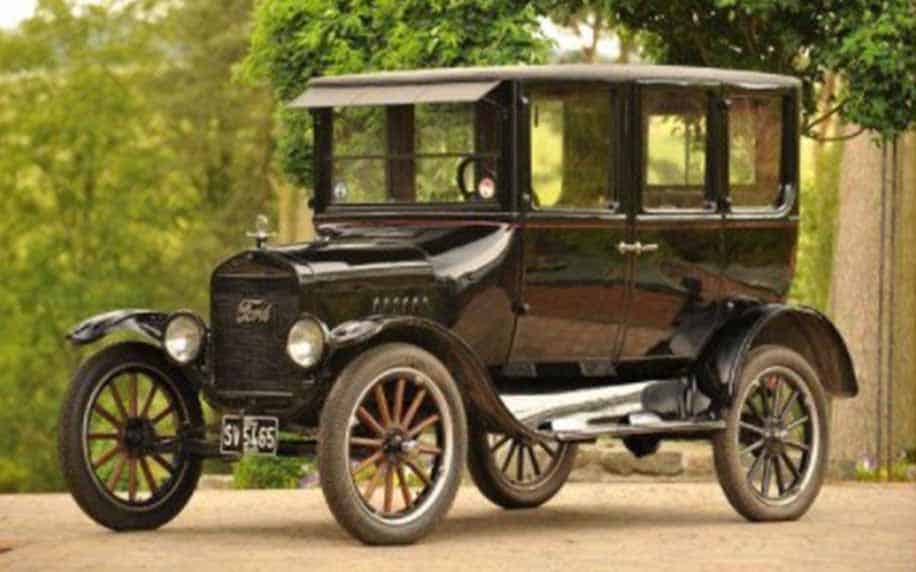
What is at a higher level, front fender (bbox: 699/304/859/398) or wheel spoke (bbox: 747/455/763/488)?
front fender (bbox: 699/304/859/398)

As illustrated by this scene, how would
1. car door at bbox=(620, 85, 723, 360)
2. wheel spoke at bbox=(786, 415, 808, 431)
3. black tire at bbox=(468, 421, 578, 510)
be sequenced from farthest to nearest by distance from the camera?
1. black tire at bbox=(468, 421, 578, 510)
2. wheel spoke at bbox=(786, 415, 808, 431)
3. car door at bbox=(620, 85, 723, 360)

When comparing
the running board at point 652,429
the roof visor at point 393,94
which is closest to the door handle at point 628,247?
the running board at point 652,429

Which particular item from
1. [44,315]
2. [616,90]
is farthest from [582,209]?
[44,315]

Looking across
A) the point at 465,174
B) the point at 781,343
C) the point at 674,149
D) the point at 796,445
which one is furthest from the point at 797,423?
the point at 465,174

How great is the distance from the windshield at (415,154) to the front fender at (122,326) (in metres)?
1.42

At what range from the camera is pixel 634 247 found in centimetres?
1397

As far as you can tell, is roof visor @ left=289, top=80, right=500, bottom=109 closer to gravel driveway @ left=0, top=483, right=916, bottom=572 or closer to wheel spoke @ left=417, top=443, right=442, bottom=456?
wheel spoke @ left=417, top=443, right=442, bottom=456

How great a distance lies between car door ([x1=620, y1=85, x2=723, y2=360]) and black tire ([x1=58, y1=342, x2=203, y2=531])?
2315 millimetres

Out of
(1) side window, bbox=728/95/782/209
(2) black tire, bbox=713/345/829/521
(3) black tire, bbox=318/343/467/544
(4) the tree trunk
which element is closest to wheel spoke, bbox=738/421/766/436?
(2) black tire, bbox=713/345/829/521

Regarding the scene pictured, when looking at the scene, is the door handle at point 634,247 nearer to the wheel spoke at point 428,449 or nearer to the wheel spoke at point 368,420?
the wheel spoke at point 428,449

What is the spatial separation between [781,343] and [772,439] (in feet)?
1.91

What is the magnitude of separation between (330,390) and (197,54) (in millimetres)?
29456

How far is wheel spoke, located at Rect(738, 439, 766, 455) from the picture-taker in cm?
1446

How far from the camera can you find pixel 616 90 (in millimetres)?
13961
